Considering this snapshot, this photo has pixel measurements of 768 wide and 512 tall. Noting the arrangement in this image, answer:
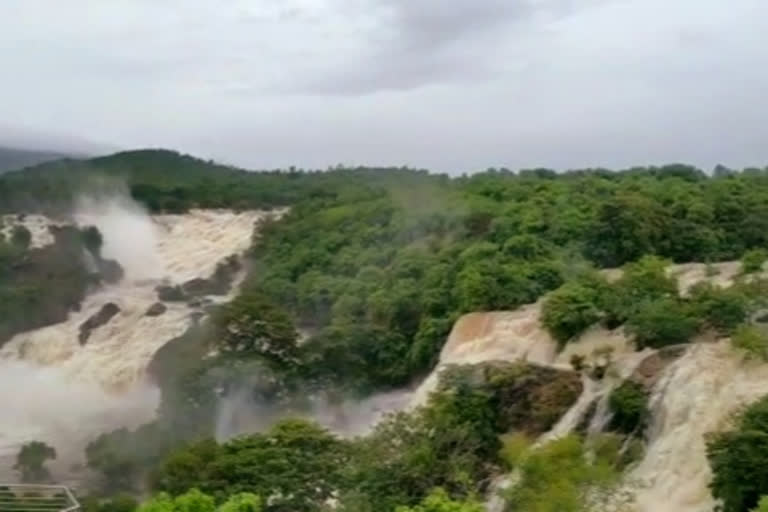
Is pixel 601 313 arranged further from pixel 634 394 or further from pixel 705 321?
pixel 634 394

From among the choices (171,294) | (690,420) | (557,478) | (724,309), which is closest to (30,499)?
(557,478)

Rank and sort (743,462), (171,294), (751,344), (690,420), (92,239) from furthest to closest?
(92,239) → (171,294) → (751,344) → (690,420) → (743,462)

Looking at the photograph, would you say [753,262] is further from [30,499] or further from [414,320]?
[30,499]

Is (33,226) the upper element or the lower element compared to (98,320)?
upper

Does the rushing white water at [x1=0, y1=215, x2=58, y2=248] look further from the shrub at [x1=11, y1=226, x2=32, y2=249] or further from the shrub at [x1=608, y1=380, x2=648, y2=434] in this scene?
the shrub at [x1=608, y1=380, x2=648, y2=434]

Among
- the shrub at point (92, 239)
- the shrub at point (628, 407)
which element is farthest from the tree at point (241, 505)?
the shrub at point (92, 239)

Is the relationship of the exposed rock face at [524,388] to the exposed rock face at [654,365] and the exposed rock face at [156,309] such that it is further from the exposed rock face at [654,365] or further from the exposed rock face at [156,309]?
the exposed rock face at [156,309]
